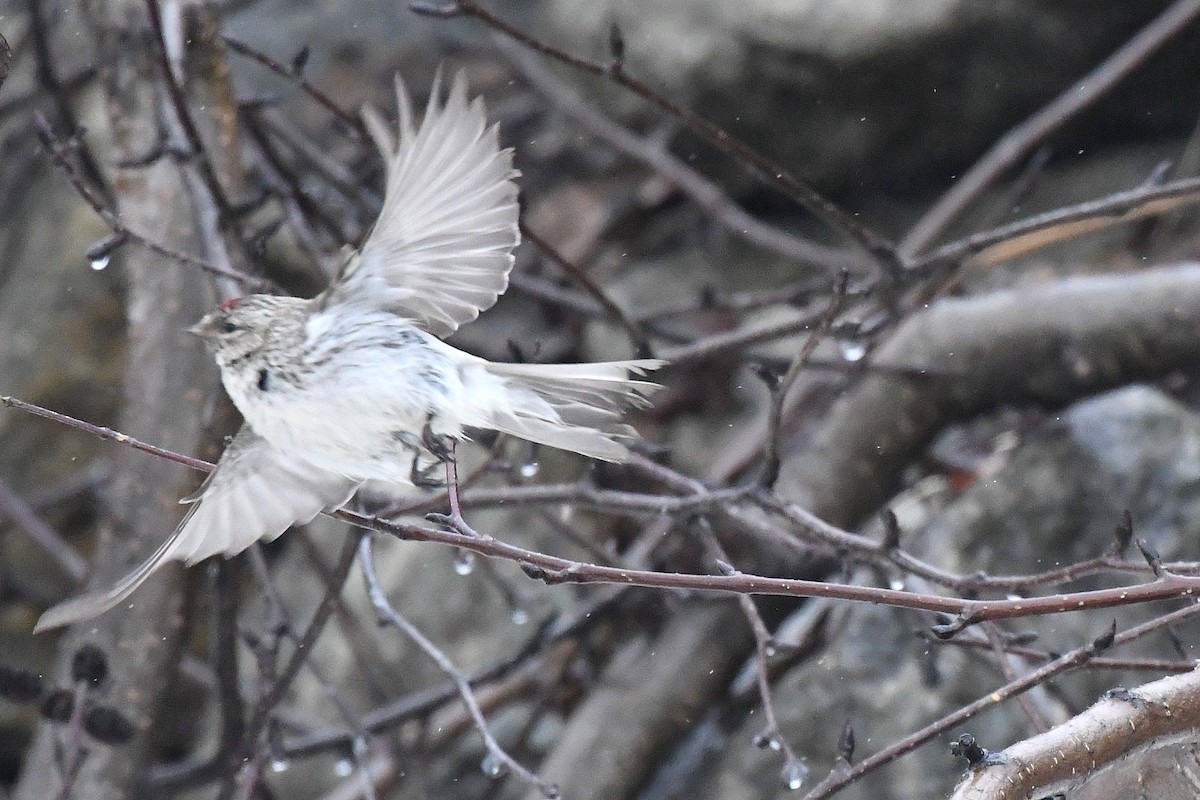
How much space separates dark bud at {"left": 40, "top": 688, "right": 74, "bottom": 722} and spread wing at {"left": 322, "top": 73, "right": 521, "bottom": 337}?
991mm

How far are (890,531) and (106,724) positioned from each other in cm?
145

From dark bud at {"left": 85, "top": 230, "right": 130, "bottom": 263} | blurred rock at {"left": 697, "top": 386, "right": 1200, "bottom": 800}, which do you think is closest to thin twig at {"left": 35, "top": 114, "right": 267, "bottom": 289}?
dark bud at {"left": 85, "top": 230, "right": 130, "bottom": 263}

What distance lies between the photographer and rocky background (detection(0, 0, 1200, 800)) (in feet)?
8.14

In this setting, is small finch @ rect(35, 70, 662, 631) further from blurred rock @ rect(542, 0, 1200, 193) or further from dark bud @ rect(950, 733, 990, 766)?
blurred rock @ rect(542, 0, 1200, 193)

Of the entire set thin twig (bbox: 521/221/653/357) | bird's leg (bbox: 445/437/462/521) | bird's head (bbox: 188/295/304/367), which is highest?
thin twig (bbox: 521/221/653/357)

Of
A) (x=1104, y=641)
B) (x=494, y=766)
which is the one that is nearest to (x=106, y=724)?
(x=494, y=766)

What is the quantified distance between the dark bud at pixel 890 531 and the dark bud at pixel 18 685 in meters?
1.48

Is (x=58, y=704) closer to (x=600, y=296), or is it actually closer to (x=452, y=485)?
(x=452, y=485)

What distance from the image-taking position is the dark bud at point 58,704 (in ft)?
7.61

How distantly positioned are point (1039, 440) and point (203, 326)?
2.20 meters

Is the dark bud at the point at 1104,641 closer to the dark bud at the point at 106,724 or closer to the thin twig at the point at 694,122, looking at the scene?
the thin twig at the point at 694,122

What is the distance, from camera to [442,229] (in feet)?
6.06

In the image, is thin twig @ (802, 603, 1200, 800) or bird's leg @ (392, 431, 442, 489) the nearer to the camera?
thin twig @ (802, 603, 1200, 800)

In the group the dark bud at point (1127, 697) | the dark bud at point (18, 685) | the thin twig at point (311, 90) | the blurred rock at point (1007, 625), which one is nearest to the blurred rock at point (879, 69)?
the blurred rock at point (1007, 625)
